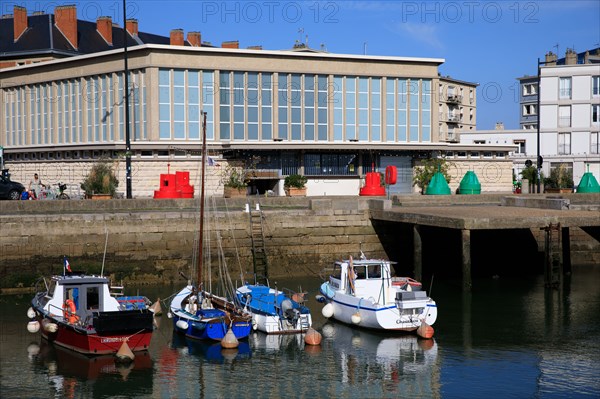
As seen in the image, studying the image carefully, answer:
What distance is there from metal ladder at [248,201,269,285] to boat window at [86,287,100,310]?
12702 mm

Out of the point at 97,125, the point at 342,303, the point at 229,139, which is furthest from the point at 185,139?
the point at 342,303

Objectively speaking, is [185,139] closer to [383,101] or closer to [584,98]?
[383,101]

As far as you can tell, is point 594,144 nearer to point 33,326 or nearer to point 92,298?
point 92,298

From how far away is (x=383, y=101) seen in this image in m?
65.6

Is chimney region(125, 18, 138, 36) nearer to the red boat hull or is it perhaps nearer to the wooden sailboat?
the wooden sailboat

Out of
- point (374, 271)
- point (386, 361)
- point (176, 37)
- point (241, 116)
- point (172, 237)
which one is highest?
point (176, 37)

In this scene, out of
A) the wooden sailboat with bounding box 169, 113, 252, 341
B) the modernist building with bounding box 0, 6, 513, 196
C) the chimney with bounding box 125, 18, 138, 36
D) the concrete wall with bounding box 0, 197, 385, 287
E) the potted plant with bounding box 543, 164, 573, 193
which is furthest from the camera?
the chimney with bounding box 125, 18, 138, 36

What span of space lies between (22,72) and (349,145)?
90.4ft

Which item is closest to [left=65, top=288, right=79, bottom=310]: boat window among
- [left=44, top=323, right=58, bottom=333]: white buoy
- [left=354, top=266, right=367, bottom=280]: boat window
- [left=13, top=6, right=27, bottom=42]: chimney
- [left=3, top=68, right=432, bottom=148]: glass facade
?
[left=44, top=323, right=58, bottom=333]: white buoy

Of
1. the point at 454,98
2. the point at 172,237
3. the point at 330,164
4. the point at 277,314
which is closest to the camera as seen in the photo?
the point at 277,314

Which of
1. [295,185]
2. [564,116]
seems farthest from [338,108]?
[564,116]

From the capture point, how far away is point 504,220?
3797 cm

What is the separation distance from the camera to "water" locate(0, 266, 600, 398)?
25.2 metres

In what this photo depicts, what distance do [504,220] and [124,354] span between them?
1782 cm
